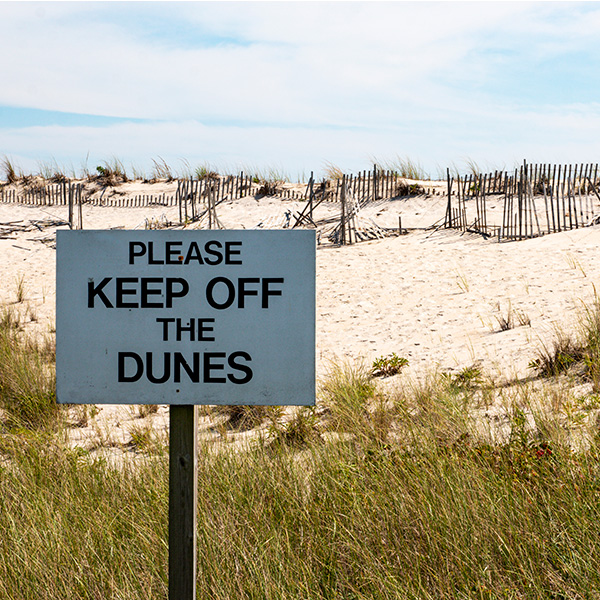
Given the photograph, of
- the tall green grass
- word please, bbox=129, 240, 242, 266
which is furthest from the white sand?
word please, bbox=129, 240, 242, 266

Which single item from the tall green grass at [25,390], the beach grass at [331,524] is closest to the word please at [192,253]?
the beach grass at [331,524]

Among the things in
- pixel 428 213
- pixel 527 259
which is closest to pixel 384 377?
pixel 527 259

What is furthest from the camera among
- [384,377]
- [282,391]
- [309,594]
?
[384,377]

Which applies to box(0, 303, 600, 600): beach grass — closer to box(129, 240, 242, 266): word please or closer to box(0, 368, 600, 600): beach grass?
box(0, 368, 600, 600): beach grass

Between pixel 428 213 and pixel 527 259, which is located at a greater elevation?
pixel 428 213

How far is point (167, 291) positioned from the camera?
2029 mm

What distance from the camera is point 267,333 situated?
201 centimetres

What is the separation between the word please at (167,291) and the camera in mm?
2012

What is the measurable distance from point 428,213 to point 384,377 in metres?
11.3

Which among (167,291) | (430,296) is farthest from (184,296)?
(430,296)

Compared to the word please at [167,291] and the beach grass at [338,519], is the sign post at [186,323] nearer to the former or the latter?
the word please at [167,291]

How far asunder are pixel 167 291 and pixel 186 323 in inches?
5.0

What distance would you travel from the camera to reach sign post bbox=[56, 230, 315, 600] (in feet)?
6.58

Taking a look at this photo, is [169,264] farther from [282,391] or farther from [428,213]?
[428,213]
